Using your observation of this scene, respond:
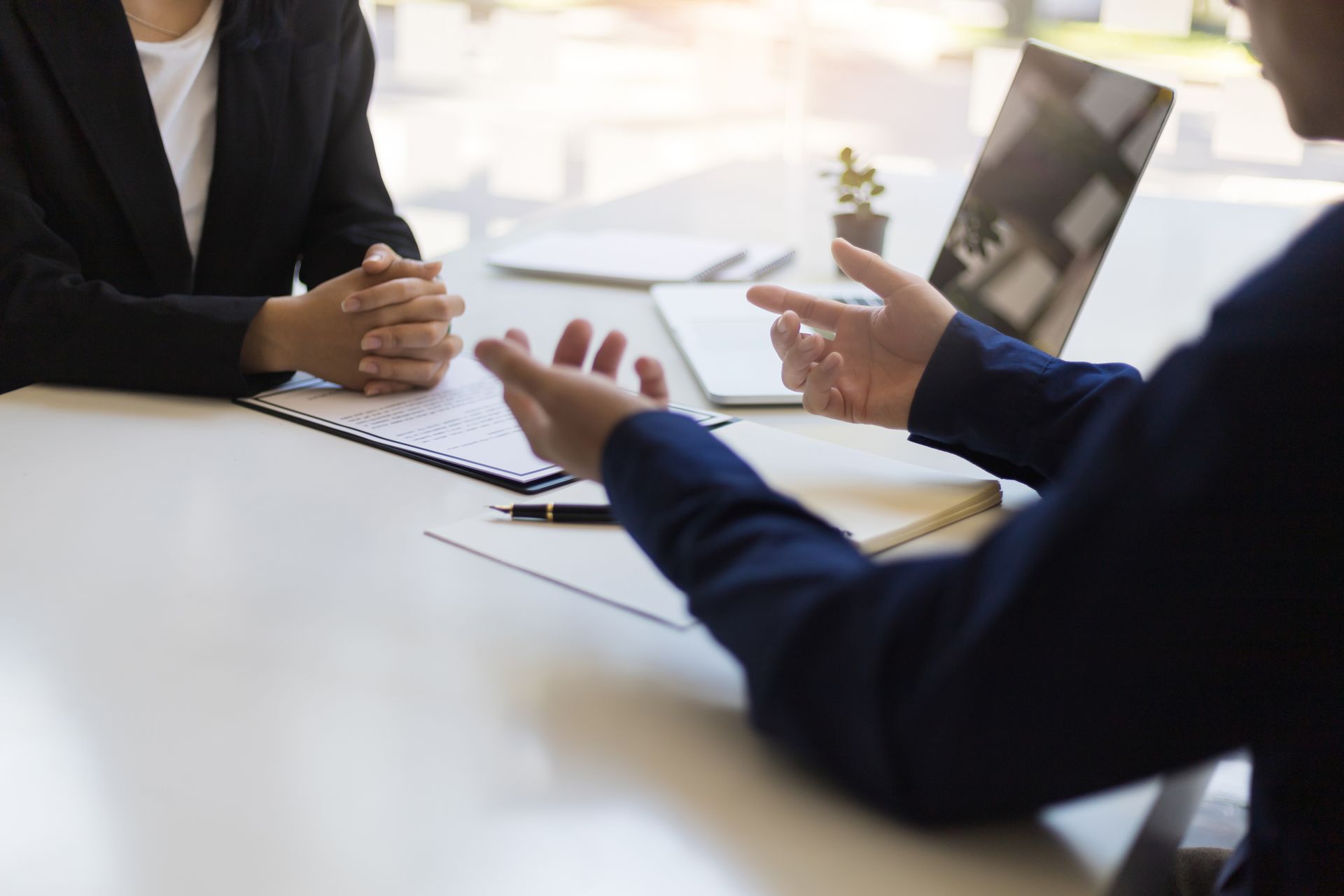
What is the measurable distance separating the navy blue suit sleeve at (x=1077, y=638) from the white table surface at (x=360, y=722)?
0.04 m

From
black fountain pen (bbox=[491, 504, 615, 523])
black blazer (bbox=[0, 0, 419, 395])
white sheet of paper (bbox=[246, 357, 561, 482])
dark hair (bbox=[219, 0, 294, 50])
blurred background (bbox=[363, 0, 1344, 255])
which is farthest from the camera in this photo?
blurred background (bbox=[363, 0, 1344, 255])

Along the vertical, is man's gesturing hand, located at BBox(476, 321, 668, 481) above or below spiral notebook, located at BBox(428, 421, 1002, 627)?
above

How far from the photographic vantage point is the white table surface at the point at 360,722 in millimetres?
490

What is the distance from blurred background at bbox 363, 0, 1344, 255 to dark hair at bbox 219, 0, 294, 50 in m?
1.96

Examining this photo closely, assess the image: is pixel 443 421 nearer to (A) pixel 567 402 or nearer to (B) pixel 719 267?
(A) pixel 567 402

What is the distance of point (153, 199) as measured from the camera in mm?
1275

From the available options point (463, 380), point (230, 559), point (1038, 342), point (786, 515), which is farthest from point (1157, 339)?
point (230, 559)

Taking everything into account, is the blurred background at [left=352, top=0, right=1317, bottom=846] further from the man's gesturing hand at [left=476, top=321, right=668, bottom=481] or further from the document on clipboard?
the man's gesturing hand at [left=476, top=321, right=668, bottom=481]

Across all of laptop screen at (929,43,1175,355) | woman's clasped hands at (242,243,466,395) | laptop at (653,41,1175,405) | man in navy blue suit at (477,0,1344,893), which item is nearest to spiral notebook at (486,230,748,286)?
laptop at (653,41,1175,405)

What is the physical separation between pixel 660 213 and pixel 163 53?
0.83 metres

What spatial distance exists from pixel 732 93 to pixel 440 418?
535cm

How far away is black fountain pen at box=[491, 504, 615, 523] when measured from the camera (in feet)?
2.67

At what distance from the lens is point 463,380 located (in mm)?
1136

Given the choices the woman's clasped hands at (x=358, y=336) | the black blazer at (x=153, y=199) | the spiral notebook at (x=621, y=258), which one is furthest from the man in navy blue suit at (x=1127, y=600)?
the spiral notebook at (x=621, y=258)
